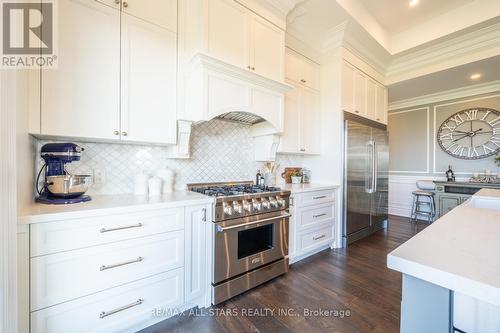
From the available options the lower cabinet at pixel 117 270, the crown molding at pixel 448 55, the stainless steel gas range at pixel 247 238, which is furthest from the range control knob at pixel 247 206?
the crown molding at pixel 448 55

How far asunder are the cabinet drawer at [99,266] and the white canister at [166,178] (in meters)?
0.57

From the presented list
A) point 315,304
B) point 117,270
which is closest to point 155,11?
point 117,270

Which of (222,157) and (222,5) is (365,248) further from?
(222,5)

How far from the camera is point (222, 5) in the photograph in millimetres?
1927

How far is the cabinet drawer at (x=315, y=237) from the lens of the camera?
2.53m

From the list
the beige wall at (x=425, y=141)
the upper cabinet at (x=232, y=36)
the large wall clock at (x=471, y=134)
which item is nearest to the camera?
the upper cabinet at (x=232, y=36)

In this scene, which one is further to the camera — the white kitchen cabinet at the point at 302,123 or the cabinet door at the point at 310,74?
the cabinet door at the point at 310,74

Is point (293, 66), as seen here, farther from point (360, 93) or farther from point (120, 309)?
point (120, 309)

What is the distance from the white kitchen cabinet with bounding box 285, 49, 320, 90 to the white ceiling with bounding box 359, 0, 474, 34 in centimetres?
102

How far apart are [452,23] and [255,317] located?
4.44 meters

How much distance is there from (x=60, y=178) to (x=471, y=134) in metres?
6.13

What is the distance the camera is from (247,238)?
→ 1.98 m

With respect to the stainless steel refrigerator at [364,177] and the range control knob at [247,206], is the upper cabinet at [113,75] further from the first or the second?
the stainless steel refrigerator at [364,177]

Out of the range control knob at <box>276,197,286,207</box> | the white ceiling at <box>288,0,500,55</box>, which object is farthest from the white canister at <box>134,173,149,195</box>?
the white ceiling at <box>288,0,500,55</box>
